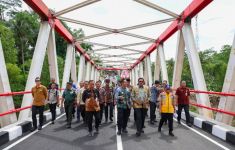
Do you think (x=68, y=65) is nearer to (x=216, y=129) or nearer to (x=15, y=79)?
(x=216, y=129)

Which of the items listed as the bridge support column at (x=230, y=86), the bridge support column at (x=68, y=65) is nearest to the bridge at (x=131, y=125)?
the bridge support column at (x=230, y=86)

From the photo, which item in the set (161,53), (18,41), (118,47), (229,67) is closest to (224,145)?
(229,67)

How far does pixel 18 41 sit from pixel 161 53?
35827mm

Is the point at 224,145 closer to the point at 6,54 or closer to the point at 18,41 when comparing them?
the point at 6,54

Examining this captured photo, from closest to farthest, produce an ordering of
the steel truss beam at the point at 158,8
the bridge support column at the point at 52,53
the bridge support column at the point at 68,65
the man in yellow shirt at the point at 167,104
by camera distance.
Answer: the man in yellow shirt at the point at 167,104
the steel truss beam at the point at 158,8
the bridge support column at the point at 52,53
the bridge support column at the point at 68,65

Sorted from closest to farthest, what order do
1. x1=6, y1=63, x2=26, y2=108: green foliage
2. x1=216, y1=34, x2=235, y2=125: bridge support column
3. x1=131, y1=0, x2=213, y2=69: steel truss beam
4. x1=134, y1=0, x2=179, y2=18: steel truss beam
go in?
x1=216, y1=34, x2=235, y2=125: bridge support column, x1=131, y1=0, x2=213, y2=69: steel truss beam, x1=134, y1=0, x2=179, y2=18: steel truss beam, x1=6, y1=63, x2=26, y2=108: green foliage

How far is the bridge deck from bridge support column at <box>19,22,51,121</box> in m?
1.49

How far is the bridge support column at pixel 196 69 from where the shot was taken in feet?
32.9

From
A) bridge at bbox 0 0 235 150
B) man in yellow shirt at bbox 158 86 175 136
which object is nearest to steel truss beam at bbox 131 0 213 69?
bridge at bbox 0 0 235 150

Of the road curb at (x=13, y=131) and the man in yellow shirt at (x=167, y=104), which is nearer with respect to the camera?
the road curb at (x=13, y=131)

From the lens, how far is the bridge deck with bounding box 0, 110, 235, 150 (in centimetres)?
614

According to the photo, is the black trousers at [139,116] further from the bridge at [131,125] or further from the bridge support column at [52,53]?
the bridge support column at [52,53]

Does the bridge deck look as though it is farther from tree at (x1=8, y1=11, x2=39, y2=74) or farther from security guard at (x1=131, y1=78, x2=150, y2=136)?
tree at (x1=8, y1=11, x2=39, y2=74)

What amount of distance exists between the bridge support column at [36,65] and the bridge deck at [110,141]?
4.90ft
